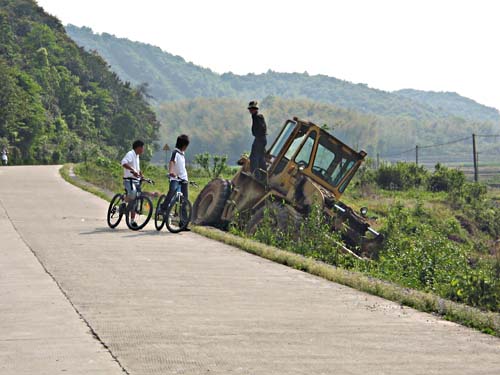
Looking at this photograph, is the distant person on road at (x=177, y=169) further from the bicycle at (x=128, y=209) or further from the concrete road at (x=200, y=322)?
the concrete road at (x=200, y=322)

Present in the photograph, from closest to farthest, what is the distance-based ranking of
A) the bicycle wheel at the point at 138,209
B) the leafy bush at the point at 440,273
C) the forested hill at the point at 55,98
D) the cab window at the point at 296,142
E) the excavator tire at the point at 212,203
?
1. the leafy bush at the point at 440,273
2. the bicycle wheel at the point at 138,209
3. the cab window at the point at 296,142
4. the excavator tire at the point at 212,203
5. the forested hill at the point at 55,98

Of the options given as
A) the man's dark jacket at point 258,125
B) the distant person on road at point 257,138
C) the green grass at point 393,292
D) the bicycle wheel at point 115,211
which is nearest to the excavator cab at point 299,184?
the distant person on road at point 257,138

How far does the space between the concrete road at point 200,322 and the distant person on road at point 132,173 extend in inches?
153

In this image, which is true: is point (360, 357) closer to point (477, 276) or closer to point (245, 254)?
point (477, 276)

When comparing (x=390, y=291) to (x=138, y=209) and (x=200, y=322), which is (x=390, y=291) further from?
(x=138, y=209)

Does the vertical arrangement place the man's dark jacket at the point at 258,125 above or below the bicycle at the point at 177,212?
above

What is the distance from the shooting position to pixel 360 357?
7219 millimetres

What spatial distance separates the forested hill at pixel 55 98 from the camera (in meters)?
91.8

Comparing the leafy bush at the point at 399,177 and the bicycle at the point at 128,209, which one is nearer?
the bicycle at the point at 128,209

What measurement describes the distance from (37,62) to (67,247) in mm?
111875

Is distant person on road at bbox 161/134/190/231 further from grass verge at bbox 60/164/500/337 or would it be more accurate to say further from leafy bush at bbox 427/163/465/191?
leafy bush at bbox 427/163/465/191

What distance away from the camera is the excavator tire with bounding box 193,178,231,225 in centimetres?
2042

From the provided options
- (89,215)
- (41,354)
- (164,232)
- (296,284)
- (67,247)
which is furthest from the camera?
(89,215)

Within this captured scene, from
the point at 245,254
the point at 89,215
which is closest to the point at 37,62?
the point at 89,215
